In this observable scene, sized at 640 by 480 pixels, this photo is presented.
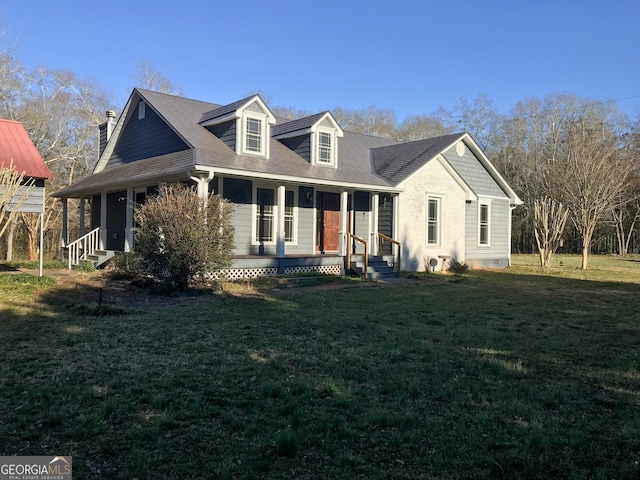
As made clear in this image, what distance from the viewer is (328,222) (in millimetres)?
17875

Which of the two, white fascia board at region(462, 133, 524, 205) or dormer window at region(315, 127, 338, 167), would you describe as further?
white fascia board at region(462, 133, 524, 205)

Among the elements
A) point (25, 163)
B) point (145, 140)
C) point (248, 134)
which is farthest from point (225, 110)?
point (25, 163)

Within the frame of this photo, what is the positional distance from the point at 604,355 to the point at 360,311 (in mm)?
4130

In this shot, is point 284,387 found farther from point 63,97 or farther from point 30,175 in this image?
point 63,97

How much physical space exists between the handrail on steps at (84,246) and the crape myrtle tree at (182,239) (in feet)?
21.8

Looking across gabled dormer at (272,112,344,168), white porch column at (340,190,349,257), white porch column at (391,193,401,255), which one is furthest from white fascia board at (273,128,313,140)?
white porch column at (391,193,401,255)

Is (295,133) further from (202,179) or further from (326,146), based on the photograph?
(202,179)

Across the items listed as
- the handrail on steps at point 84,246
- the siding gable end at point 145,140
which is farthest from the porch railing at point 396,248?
the handrail on steps at point 84,246

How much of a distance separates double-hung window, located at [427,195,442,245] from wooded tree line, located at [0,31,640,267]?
7.07m

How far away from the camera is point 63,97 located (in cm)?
3142

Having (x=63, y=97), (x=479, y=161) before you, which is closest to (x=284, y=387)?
(x=479, y=161)

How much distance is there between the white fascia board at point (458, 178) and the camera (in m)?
18.6

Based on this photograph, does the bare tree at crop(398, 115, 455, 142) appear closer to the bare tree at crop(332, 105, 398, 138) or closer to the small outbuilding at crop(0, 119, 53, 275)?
the bare tree at crop(332, 105, 398, 138)

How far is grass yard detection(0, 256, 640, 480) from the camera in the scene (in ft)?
11.0
